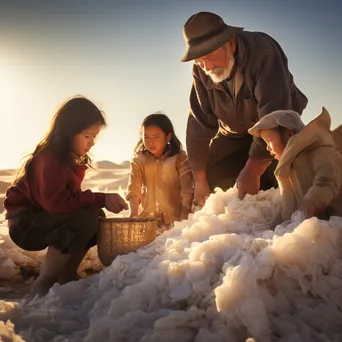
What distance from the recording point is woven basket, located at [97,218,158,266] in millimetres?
3332

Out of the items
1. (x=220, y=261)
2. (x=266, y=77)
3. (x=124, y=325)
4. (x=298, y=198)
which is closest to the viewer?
(x=124, y=325)

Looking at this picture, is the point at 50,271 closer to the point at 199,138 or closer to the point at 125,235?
the point at 125,235

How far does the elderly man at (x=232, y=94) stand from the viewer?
12.1 feet

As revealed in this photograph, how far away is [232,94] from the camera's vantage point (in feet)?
13.4

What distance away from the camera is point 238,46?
12.9ft

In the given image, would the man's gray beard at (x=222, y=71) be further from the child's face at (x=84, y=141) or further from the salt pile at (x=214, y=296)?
the salt pile at (x=214, y=296)

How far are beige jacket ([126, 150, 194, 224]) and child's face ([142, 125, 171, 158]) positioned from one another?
11 centimetres

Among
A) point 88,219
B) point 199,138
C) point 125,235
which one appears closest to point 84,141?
point 88,219

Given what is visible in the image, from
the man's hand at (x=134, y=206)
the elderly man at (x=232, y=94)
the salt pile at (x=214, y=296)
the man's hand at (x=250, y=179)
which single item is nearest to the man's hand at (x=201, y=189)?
the elderly man at (x=232, y=94)

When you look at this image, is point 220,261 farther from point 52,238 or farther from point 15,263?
point 15,263

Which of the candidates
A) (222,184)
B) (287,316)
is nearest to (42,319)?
(287,316)

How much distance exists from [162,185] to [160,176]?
0.10 metres

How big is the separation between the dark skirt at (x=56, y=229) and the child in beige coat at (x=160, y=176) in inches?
53.6

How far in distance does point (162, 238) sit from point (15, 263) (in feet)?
4.77
